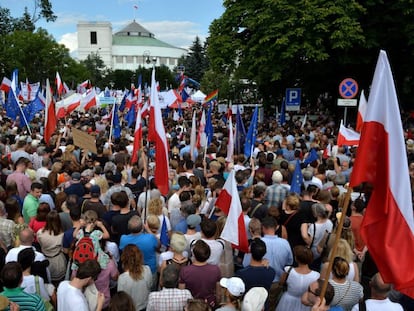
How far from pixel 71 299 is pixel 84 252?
707 mm

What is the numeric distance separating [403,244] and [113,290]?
3400 millimetres

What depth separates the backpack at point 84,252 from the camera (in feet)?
14.8

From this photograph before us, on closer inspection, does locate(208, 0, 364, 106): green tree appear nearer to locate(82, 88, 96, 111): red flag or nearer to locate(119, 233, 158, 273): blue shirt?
locate(82, 88, 96, 111): red flag

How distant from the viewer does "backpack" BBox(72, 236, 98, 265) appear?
450cm

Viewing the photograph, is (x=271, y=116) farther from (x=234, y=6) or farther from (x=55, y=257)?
(x=55, y=257)

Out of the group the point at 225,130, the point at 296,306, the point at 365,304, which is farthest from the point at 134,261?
the point at 225,130

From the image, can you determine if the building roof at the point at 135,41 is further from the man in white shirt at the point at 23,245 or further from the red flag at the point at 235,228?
the man in white shirt at the point at 23,245

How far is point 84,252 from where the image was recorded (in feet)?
14.9

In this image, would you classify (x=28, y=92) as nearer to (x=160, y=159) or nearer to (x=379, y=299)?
(x=160, y=159)

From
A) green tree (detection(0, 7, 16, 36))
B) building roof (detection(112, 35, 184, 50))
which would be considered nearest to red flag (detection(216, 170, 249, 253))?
green tree (detection(0, 7, 16, 36))

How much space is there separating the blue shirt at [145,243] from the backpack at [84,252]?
59 centimetres

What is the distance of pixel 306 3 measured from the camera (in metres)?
20.7

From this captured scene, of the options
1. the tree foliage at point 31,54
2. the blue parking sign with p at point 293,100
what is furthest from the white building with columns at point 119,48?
the blue parking sign with p at point 293,100

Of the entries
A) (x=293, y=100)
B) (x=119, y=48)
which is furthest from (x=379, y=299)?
(x=119, y=48)
